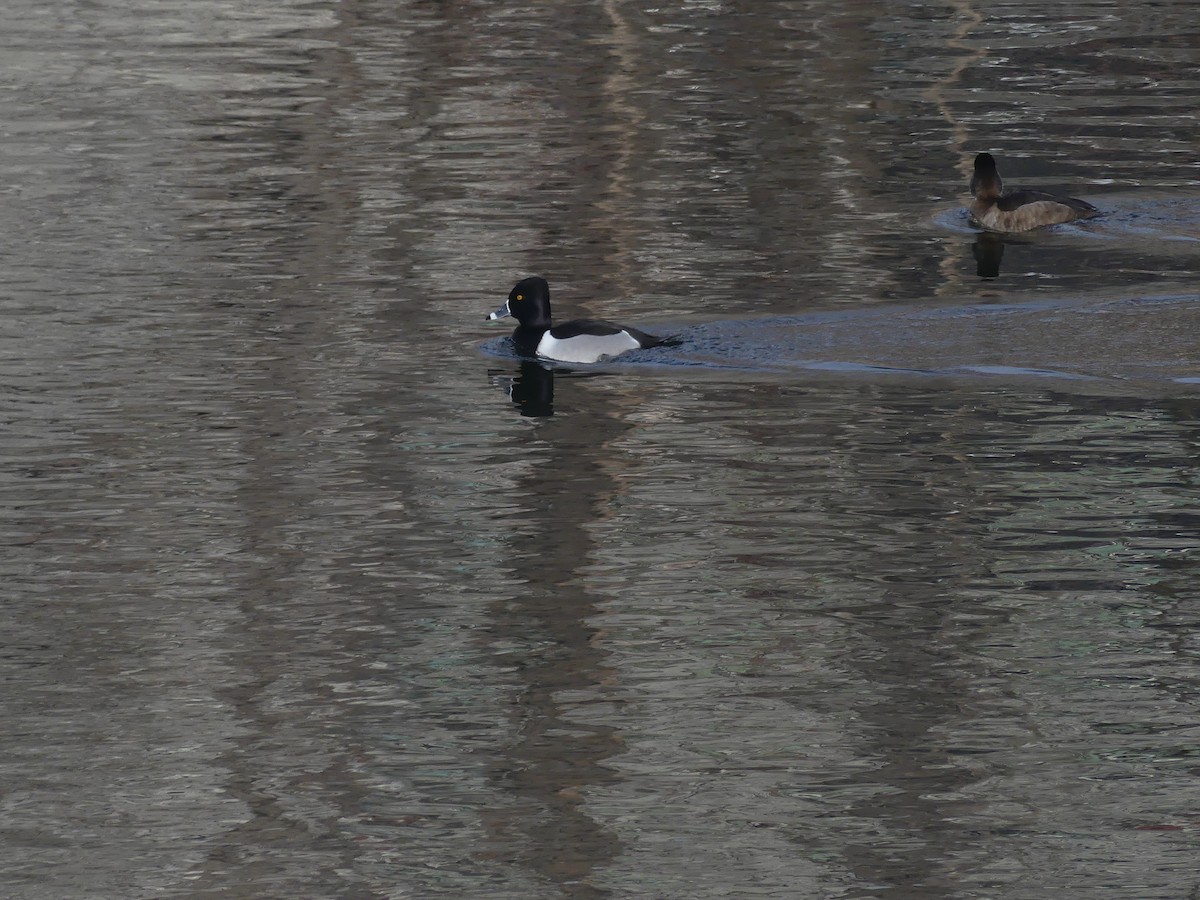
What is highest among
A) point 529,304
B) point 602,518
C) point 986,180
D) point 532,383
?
point 986,180

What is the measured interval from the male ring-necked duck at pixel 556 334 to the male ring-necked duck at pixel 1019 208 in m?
4.80

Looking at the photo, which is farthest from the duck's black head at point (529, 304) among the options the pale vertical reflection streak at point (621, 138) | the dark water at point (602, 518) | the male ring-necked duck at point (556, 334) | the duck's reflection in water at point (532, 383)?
the pale vertical reflection streak at point (621, 138)

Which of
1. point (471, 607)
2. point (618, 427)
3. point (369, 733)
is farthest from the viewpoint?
point (618, 427)

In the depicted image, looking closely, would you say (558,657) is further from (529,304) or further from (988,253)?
(988,253)

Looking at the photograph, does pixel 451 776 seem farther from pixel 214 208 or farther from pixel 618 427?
pixel 214 208

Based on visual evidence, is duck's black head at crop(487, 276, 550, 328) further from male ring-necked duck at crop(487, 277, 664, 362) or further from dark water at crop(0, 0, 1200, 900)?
dark water at crop(0, 0, 1200, 900)

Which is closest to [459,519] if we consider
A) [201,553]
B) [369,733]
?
[201,553]

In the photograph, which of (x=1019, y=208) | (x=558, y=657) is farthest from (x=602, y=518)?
(x=1019, y=208)

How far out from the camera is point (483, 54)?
2923 centimetres

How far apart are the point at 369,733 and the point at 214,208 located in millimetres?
11889

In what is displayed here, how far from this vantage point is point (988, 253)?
1802 centimetres

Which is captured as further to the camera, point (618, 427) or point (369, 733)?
point (618, 427)

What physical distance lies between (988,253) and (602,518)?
7659 mm

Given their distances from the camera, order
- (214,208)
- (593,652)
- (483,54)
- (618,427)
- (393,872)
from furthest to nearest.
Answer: (483,54), (214,208), (618,427), (593,652), (393,872)
